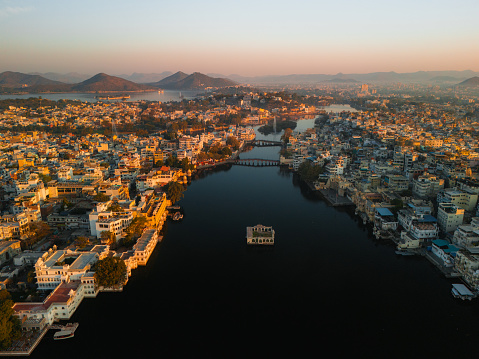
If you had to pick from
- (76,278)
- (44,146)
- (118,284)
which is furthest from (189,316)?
(44,146)

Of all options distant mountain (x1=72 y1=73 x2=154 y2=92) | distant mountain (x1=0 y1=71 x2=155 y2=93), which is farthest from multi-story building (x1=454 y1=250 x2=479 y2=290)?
distant mountain (x1=72 y1=73 x2=154 y2=92)

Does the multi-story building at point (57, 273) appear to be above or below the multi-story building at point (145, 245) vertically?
above

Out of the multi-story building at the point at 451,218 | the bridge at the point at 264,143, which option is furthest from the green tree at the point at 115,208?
the bridge at the point at 264,143

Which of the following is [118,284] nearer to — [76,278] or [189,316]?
[76,278]

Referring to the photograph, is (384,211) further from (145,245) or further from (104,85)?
(104,85)

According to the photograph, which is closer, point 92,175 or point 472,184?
point 472,184

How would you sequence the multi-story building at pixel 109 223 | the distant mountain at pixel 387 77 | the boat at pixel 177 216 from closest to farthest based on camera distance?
the multi-story building at pixel 109 223
the boat at pixel 177 216
the distant mountain at pixel 387 77

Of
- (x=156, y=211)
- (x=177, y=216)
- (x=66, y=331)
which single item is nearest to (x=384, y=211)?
(x=177, y=216)

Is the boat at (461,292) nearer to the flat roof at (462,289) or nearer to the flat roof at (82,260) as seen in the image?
the flat roof at (462,289)
